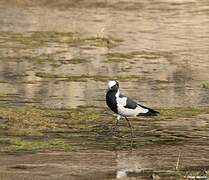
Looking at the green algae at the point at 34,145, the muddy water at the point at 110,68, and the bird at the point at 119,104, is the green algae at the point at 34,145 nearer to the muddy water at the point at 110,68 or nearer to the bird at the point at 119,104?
the muddy water at the point at 110,68

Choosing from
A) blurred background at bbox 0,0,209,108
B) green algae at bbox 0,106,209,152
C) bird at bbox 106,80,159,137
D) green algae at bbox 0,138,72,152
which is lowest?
blurred background at bbox 0,0,209,108

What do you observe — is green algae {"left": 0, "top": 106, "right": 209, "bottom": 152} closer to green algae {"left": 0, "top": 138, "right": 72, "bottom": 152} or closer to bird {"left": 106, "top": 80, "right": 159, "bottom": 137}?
green algae {"left": 0, "top": 138, "right": 72, "bottom": 152}

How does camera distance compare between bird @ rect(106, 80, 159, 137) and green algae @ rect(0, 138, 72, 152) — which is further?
bird @ rect(106, 80, 159, 137)

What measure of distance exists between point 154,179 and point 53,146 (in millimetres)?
2461

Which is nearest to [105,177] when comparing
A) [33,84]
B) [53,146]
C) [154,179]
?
[154,179]

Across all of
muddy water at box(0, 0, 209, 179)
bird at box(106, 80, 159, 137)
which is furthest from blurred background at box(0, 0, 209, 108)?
bird at box(106, 80, 159, 137)

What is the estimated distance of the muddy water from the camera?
10102mm

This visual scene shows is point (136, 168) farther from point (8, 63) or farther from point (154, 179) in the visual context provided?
point (8, 63)

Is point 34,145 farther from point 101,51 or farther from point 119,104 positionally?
point 101,51

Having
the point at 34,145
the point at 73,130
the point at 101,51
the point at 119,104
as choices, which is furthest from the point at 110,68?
the point at 34,145

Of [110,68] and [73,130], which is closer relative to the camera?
[73,130]

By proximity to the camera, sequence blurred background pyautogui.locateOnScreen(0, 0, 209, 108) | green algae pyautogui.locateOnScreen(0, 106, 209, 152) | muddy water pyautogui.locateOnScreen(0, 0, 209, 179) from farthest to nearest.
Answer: blurred background pyautogui.locateOnScreen(0, 0, 209, 108) → green algae pyautogui.locateOnScreen(0, 106, 209, 152) → muddy water pyautogui.locateOnScreen(0, 0, 209, 179)

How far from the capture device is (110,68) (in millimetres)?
19859

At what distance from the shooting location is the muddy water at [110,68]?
33.1 feet
